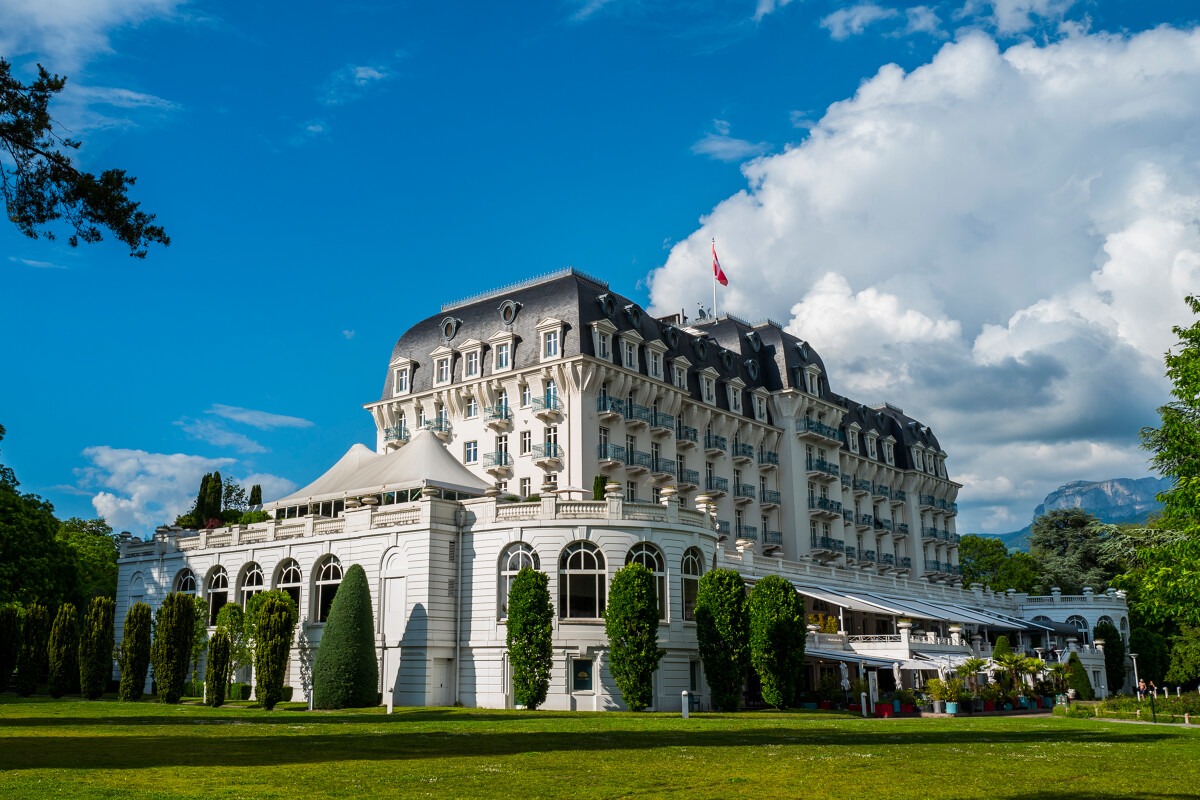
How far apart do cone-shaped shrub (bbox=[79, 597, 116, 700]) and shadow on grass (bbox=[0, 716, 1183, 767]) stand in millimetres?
15655

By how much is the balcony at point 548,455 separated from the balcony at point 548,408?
143 centimetres

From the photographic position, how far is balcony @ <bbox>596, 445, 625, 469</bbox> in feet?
188

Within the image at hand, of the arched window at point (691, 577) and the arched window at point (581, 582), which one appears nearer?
the arched window at point (581, 582)

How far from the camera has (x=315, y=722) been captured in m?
29.1

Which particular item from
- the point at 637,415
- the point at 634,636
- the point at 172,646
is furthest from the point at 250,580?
the point at 637,415

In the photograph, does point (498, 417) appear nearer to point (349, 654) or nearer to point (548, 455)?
point (548, 455)

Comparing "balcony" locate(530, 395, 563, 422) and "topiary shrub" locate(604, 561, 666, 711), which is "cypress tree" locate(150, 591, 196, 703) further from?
"balcony" locate(530, 395, 563, 422)

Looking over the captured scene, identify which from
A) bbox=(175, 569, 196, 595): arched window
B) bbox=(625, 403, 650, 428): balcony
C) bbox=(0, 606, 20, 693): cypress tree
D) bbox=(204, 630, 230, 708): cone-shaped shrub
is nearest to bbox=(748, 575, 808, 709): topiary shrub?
bbox=(204, 630, 230, 708): cone-shaped shrub

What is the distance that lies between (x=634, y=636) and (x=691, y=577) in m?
5.23

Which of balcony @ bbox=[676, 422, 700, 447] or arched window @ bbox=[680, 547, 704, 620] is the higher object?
balcony @ bbox=[676, 422, 700, 447]

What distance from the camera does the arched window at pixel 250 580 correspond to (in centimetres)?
4656

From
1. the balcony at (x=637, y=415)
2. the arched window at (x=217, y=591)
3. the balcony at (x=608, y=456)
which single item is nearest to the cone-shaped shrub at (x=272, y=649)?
the arched window at (x=217, y=591)

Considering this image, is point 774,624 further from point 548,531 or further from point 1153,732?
point 1153,732

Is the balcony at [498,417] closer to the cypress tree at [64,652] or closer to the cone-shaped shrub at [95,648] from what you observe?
the cone-shaped shrub at [95,648]
